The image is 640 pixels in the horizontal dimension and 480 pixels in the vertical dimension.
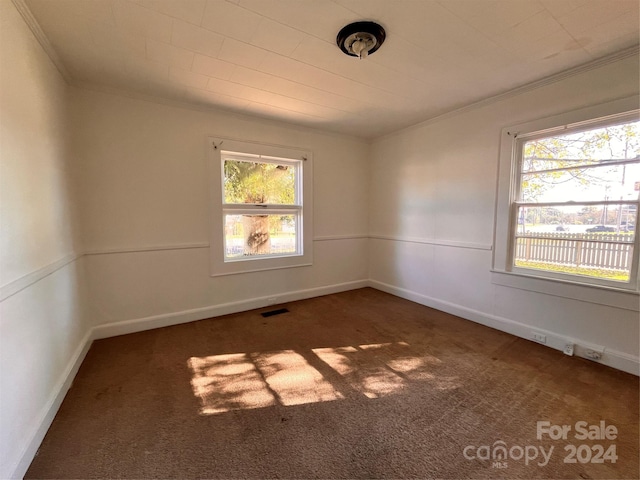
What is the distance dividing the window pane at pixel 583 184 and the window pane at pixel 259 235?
111 inches

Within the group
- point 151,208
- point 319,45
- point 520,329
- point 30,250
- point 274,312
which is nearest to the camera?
point 30,250

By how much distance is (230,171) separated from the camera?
3.38 m

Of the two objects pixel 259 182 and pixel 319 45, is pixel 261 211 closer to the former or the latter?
pixel 259 182

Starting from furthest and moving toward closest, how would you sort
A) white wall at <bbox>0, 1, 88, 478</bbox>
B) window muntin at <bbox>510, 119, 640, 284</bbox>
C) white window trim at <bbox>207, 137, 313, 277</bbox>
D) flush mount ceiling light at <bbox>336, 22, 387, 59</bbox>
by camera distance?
white window trim at <bbox>207, 137, 313, 277</bbox> < window muntin at <bbox>510, 119, 640, 284</bbox> < flush mount ceiling light at <bbox>336, 22, 387, 59</bbox> < white wall at <bbox>0, 1, 88, 478</bbox>

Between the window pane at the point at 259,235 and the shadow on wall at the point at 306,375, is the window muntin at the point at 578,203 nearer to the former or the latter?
the shadow on wall at the point at 306,375

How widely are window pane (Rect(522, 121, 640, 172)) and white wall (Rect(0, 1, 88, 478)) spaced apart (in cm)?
396

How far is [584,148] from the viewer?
7.75 ft

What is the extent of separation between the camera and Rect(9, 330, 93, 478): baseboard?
130 centimetres

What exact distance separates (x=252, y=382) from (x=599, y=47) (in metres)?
3.62

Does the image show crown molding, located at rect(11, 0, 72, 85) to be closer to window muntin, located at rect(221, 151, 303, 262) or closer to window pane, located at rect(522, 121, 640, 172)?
window muntin, located at rect(221, 151, 303, 262)

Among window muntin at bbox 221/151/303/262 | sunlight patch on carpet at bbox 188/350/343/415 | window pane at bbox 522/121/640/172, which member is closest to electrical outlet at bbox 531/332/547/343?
window pane at bbox 522/121/640/172

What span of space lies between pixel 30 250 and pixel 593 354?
4.18m

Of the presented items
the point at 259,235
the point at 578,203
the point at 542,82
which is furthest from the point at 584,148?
the point at 259,235

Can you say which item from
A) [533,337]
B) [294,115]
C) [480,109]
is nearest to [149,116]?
[294,115]
